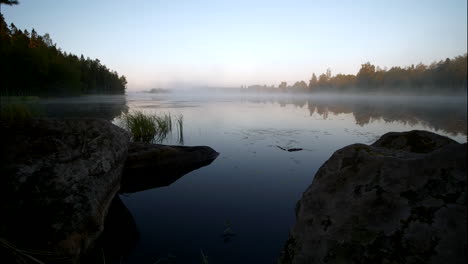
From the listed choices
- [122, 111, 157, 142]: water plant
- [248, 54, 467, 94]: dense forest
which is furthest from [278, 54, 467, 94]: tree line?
[122, 111, 157, 142]: water plant

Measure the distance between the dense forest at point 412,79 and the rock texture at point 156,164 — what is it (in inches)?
4542

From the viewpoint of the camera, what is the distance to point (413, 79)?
10756 cm

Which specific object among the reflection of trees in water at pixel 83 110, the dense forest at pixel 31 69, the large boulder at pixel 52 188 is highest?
the dense forest at pixel 31 69

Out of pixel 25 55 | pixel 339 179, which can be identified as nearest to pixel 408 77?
pixel 339 179

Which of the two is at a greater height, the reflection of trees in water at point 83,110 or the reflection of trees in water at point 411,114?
the reflection of trees in water at point 83,110

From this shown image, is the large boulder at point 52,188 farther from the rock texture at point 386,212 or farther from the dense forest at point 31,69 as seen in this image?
the dense forest at point 31,69

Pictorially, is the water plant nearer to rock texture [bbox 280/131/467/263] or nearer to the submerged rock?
the submerged rock

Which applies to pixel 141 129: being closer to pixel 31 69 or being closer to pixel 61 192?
pixel 61 192

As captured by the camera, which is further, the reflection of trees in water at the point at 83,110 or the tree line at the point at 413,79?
the tree line at the point at 413,79

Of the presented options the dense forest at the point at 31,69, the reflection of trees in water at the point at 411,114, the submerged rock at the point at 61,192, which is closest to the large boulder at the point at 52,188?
the submerged rock at the point at 61,192

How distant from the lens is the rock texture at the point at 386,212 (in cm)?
139

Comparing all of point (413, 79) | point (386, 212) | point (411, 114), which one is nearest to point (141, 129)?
point (386, 212)

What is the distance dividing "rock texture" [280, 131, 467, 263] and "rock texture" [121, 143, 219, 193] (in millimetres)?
4952

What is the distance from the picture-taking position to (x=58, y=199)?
3059mm
